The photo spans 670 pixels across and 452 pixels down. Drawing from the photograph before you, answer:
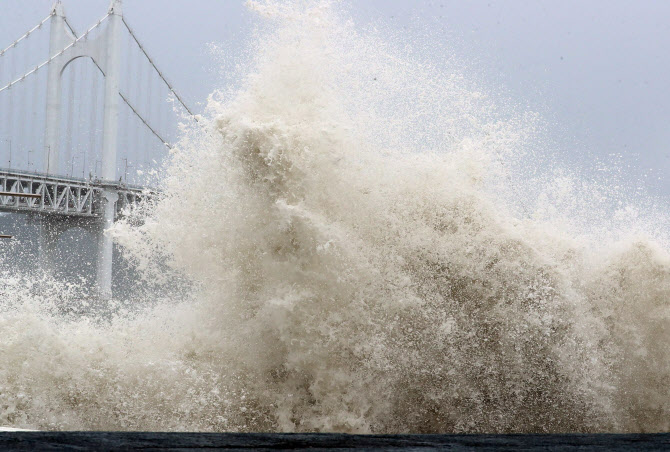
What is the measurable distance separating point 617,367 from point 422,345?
1.55 m

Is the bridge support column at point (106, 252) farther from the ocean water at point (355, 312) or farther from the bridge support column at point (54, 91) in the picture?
the ocean water at point (355, 312)

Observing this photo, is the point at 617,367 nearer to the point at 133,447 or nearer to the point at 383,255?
the point at 383,255

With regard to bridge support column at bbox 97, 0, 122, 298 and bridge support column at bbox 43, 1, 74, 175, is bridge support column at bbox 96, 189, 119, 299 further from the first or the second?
bridge support column at bbox 43, 1, 74, 175

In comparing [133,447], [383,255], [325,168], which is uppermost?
[325,168]

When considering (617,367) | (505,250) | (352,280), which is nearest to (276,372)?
(352,280)

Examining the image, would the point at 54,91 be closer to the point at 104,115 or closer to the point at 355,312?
the point at 104,115

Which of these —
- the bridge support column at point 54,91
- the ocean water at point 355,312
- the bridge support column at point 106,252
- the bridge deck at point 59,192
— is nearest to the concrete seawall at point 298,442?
the ocean water at point 355,312

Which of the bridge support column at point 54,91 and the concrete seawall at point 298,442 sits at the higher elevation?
the bridge support column at point 54,91

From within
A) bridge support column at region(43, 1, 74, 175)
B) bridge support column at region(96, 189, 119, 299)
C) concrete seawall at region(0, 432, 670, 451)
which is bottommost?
concrete seawall at region(0, 432, 670, 451)

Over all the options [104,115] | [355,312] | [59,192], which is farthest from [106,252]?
[355,312]

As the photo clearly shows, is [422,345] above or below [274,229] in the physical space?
below

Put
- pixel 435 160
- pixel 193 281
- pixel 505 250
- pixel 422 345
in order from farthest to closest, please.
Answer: pixel 193 281
pixel 435 160
pixel 505 250
pixel 422 345

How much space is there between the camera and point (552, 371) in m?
5.15

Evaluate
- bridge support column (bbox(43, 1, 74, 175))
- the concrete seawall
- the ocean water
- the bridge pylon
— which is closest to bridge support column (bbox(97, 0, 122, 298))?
the bridge pylon
